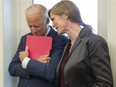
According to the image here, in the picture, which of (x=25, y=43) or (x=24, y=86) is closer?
(x=24, y=86)

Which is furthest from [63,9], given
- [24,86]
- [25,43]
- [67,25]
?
[24,86]

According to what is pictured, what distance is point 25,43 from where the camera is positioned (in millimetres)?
1809

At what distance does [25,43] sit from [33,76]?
28cm

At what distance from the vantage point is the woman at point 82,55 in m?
1.31

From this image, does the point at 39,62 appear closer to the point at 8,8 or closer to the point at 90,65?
the point at 90,65

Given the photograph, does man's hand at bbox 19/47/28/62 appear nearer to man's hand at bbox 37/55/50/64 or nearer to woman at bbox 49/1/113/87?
man's hand at bbox 37/55/50/64

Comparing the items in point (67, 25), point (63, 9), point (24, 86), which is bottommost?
point (24, 86)

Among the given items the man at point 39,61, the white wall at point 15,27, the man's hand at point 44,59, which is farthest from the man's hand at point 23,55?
the white wall at point 15,27

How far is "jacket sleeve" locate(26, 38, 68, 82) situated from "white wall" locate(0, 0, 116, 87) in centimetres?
38

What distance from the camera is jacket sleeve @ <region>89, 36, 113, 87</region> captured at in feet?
4.28

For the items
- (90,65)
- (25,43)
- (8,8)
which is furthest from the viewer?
(8,8)

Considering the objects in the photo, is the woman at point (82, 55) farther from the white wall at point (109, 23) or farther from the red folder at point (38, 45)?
the white wall at point (109, 23)

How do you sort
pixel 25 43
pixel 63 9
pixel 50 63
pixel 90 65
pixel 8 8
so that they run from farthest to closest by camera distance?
pixel 8 8 < pixel 25 43 < pixel 50 63 < pixel 63 9 < pixel 90 65

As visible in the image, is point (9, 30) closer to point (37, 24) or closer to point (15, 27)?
point (15, 27)
